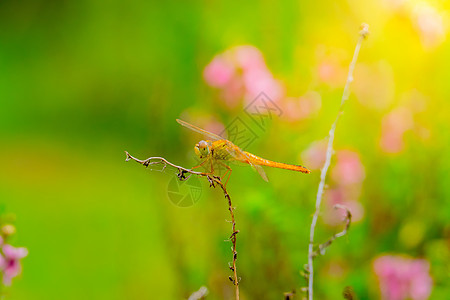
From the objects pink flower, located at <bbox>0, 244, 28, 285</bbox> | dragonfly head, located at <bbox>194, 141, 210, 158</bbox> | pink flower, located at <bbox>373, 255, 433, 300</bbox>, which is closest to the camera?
dragonfly head, located at <bbox>194, 141, 210, 158</bbox>

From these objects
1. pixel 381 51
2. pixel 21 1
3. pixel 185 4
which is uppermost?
pixel 21 1

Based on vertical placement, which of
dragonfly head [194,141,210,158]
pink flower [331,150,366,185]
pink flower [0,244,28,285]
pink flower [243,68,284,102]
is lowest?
dragonfly head [194,141,210,158]

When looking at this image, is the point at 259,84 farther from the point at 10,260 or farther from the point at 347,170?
the point at 10,260

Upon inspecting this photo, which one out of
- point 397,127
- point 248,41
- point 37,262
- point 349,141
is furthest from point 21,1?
point 397,127

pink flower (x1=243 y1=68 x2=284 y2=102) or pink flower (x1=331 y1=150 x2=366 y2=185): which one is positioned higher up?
pink flower (x1=243 y1=68 x2=284 y2=102)

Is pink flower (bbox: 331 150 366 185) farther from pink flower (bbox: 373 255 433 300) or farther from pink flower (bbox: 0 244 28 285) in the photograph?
pink flower (bbox: 0 244 28 285)

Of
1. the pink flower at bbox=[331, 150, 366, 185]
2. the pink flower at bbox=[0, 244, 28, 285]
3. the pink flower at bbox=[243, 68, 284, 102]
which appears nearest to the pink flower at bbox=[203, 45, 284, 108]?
the pink flower at bbox=[243, 68, 284, 102]

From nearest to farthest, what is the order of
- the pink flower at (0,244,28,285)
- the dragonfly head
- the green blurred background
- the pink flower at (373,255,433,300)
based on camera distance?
the dragonfly head → the pink flower at (0,244,28,285) → the pink flower at (373,255,433,300) → the green blurred background

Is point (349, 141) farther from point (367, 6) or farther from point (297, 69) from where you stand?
point (367, 6)
